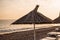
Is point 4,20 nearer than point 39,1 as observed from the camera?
Yes

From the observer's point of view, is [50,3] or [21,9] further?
[50,3]

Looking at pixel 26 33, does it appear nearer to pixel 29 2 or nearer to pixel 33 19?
pixel 33 19

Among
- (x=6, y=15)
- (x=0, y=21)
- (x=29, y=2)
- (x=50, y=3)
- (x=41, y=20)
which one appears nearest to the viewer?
(x=41, y=20)

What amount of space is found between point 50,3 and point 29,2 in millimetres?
1285

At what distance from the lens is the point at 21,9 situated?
7.62 metres

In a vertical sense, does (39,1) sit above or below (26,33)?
above

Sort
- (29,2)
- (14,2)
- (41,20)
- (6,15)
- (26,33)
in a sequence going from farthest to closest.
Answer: (29,2) → (14,2) → (6,15) → (26,33) → (41,20)

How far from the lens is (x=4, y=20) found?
250 inches

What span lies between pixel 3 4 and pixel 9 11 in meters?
0.38

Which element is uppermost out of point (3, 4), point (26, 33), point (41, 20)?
point (3, 4)

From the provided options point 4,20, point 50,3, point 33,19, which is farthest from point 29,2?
point 33,19

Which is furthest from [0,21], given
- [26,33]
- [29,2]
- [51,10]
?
[51,10]

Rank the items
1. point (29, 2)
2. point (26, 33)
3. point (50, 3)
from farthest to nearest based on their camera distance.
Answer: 1. point (50, 3)
2. point (29, 2)
3. point (26, 33)

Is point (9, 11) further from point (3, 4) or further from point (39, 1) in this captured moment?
point (39, 1)
